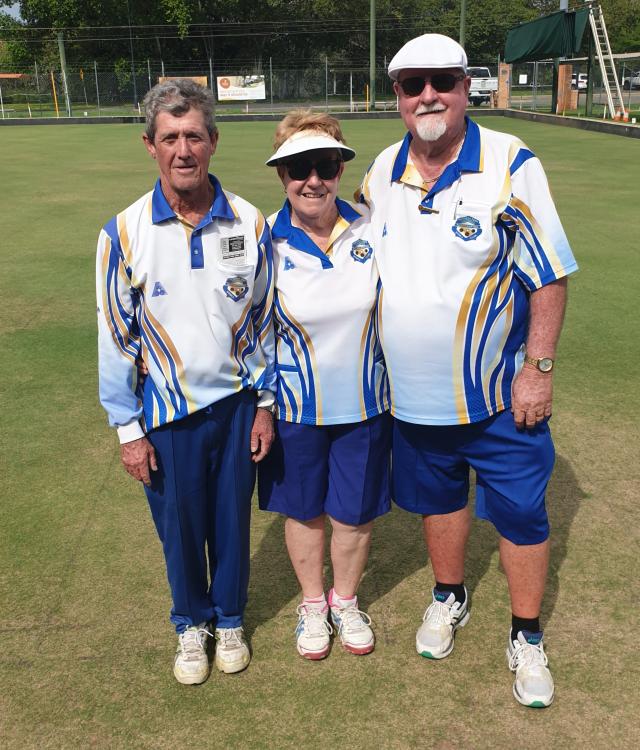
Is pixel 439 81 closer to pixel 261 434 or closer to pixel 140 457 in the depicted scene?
pixel 261 434

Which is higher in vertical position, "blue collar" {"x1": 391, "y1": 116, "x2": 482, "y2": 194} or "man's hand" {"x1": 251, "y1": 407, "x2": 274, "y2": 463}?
"blue collar" {"x1": 391, "y1": 116, "x2": 482, "y2": 194}

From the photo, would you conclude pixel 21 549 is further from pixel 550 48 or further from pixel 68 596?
pixel 550 48

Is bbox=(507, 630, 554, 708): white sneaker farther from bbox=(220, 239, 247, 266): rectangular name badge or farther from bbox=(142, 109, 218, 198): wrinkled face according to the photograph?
bbox=(142, 109, 218, 198): wrinkled face

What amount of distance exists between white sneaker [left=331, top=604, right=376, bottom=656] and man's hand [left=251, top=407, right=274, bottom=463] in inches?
28.5

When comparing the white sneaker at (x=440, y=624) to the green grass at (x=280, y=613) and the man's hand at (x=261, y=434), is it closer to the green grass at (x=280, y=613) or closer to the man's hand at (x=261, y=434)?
the green grass at (x=280, y=613)

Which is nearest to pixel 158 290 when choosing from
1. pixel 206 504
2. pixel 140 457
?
pixel 140 457

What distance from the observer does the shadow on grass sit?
3172 millimetres

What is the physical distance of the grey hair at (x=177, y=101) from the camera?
92.7 inches

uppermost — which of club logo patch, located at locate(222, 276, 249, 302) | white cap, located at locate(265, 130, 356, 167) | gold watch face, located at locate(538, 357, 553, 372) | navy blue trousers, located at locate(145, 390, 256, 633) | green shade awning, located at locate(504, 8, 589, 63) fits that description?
green shade awning, located at locate(504, 8, 589, 63)

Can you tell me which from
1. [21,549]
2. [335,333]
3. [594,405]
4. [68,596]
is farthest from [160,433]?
[594,405]

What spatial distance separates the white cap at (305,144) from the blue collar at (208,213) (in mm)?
231

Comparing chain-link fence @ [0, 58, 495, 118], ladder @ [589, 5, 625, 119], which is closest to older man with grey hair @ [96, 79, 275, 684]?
ladder @ [589, 5, 625, 119]

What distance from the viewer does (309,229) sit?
8.52 feet

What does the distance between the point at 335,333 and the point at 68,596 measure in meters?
1.62
